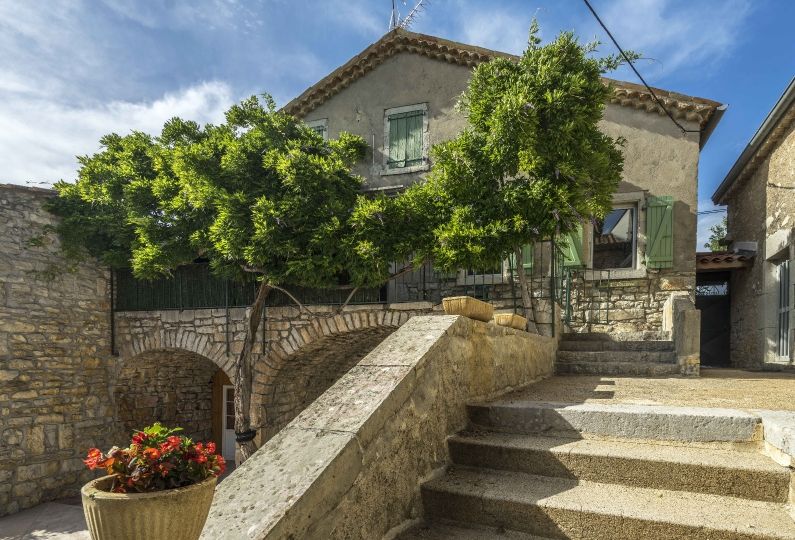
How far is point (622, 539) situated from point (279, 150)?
23.2 feet

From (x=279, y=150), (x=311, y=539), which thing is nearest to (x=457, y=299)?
(x=311, y=539)

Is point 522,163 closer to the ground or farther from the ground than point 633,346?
farther from the ground

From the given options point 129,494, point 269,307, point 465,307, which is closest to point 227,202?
point 269,307

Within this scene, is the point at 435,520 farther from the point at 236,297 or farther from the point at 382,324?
the point at 236,297

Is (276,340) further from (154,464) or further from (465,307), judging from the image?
(154,464)

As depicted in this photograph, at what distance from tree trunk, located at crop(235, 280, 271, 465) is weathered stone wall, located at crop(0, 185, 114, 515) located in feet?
9.96

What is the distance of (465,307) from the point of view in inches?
118

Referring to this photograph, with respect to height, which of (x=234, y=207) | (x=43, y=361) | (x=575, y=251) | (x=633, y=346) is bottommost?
(x=43, y=361)

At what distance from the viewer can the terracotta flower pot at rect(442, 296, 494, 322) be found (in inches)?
117

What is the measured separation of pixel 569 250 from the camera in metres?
8.20

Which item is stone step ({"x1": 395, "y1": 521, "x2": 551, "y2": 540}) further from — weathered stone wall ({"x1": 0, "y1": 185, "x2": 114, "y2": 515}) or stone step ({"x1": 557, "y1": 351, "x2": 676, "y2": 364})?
weathered stone wall ({"x1": 0, "y1": 185, "x2": 114, "y2": 515})

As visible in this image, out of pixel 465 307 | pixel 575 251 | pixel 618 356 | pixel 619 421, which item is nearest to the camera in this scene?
pixel 619 421

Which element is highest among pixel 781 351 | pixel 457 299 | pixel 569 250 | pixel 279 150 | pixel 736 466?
pixel 279 150

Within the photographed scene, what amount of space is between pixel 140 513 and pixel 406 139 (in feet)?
29.1
